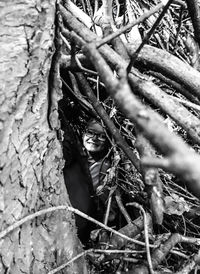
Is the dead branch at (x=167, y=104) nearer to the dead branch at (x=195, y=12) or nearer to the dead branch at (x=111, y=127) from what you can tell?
the dead branch at (x=111, y=127)

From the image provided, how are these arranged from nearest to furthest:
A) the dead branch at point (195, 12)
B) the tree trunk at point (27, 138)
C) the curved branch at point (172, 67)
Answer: the tree trunk at point (27, 138), the curved branch at point (172, 67), the dead branch at point (195, 12)

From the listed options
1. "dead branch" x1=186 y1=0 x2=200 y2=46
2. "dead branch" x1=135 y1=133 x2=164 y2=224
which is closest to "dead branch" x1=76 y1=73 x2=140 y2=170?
"dead branch" x1=135 y1=133 x2=164 y2=224

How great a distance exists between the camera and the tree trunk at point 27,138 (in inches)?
24.3

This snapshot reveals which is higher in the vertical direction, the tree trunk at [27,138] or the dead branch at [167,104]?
the dead branch at [167,104]

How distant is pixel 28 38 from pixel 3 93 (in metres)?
0.11

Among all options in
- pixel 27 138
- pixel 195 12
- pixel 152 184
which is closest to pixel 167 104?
pixel 152 184

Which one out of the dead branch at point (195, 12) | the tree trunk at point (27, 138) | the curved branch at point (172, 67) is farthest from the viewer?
the dead branch at point (195, 12)

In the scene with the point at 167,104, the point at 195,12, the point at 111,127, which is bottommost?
the point at 111,127

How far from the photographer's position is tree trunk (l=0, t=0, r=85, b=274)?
62 centimetres

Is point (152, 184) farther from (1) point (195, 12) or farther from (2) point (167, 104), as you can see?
(1) point (195, 12)

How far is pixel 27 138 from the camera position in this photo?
670 millimetres

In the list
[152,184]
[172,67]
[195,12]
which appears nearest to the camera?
[152,184]

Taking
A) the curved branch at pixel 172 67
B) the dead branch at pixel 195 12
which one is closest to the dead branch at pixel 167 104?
the curved branch at pixel 172 67

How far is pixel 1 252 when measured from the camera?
0.62m
